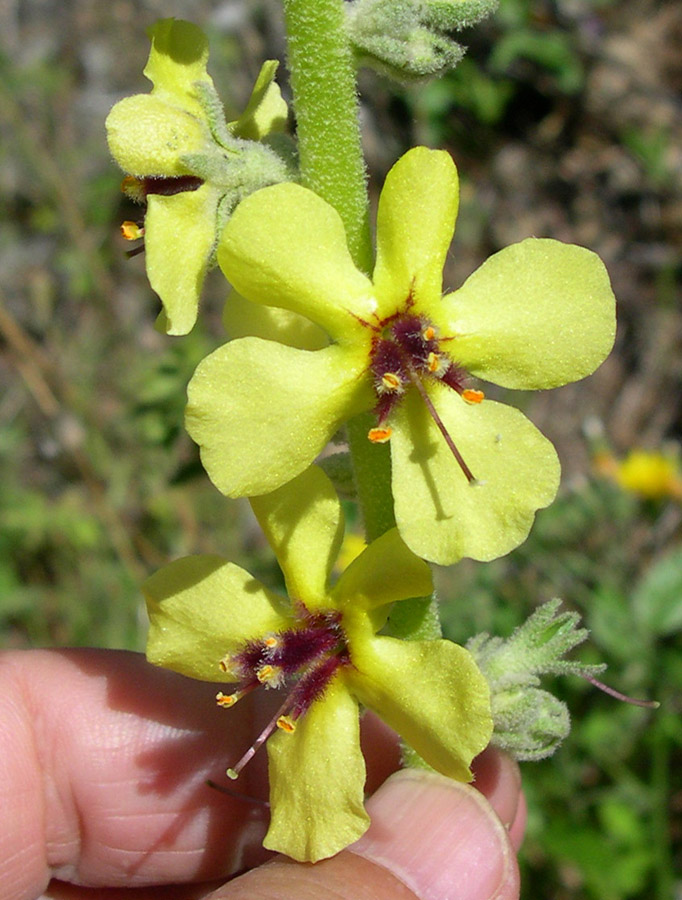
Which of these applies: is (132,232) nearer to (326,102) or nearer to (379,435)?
(326,102)

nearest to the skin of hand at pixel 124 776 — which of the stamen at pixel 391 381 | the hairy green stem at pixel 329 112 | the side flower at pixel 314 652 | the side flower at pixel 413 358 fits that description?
the side flower at pixel 314 652

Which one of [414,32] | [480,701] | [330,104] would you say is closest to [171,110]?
[330,104]

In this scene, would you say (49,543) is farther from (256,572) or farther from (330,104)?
(330,104)

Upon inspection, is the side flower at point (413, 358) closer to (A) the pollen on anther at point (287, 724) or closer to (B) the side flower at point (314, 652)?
(B) the side flower at point (314, 652)

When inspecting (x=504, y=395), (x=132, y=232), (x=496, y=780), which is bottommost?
(x=504, y=395)

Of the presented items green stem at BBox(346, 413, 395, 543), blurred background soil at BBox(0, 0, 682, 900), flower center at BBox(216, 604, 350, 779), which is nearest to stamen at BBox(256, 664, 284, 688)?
flower center at BBox(216, 604, 350, 779)

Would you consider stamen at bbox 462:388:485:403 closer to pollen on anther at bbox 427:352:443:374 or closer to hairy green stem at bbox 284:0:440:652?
pollen on anther at bbox 427:352:443:374

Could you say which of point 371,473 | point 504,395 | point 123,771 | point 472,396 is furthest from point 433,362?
point 504,395
